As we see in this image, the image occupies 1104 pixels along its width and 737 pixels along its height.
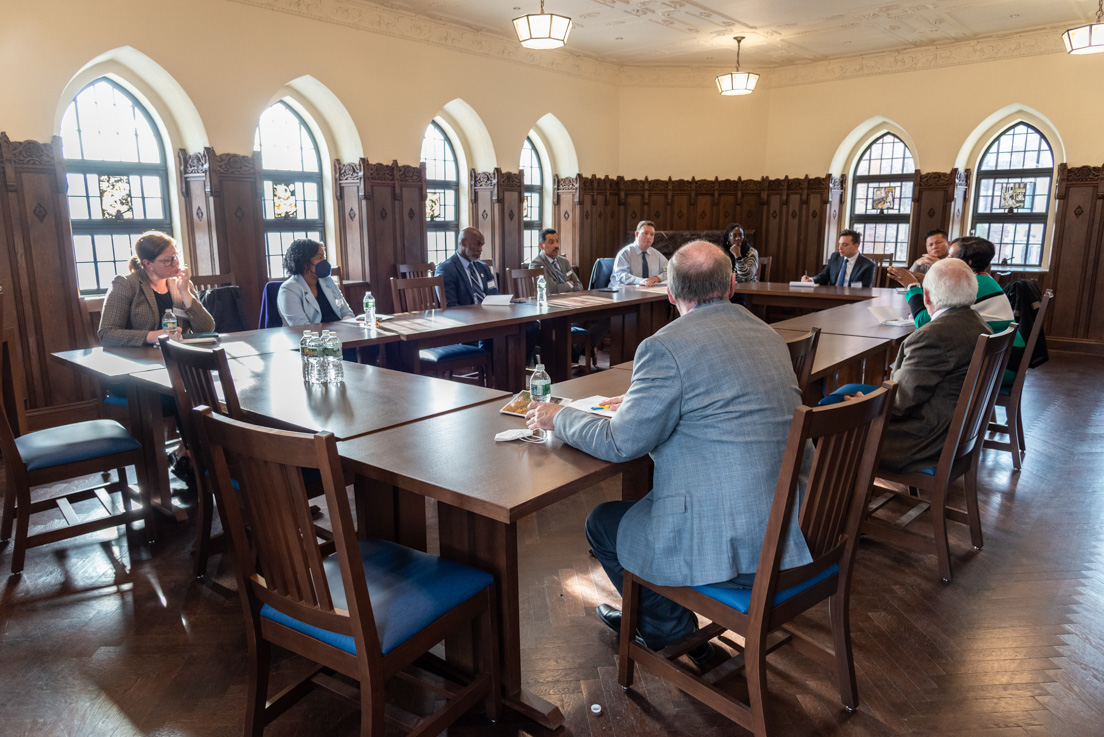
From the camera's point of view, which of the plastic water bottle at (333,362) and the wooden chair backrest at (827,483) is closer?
the wooden chair backrest at (827,483)

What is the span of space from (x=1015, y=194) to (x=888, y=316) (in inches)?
201

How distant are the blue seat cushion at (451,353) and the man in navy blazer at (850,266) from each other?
4.11m

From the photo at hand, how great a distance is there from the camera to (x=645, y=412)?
1942mm

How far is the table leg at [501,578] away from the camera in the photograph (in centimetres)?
208

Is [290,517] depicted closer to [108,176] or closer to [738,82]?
[108,176]

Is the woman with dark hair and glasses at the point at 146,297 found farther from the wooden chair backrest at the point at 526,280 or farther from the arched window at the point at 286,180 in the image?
the wooden chair backrest at the point at 526,280

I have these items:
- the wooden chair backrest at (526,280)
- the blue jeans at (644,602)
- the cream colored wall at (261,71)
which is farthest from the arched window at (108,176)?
the blue jeans at (644,602)

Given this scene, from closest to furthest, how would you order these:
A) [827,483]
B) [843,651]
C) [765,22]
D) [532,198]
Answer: [827,483]
[843,651]
[765,22]
[532,198]

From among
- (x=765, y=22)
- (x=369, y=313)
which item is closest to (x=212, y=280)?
(x=369, y=313)

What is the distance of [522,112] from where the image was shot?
28.7 feet

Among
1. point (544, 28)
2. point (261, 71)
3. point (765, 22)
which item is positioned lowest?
point (261, 71)

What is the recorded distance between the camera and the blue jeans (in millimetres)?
2369

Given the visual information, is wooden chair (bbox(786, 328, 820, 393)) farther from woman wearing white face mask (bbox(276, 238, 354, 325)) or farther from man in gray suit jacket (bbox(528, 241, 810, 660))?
woman wearing white face mask (bbox(276, 238, 354, 325))

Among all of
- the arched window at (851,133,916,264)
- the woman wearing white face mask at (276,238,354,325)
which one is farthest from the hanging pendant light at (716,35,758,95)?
the woman wearing white face mask at (276,238,354,325)
